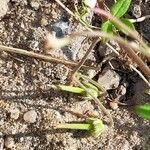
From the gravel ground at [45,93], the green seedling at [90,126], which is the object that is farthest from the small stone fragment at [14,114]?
the green seedling at [90,126]

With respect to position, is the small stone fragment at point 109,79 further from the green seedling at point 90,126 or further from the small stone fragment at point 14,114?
the small stone fragment at point 14,114

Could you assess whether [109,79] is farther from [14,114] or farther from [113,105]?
[14,114]

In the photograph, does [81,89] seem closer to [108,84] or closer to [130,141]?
[108,84]

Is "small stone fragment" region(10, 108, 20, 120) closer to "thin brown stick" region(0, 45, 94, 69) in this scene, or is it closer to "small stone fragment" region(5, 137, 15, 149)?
"small stone fragment" region(5, 137, 15, 149)

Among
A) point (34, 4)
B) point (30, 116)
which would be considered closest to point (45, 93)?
point (30, 116)

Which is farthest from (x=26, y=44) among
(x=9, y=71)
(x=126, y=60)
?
(x=126, y=60)
